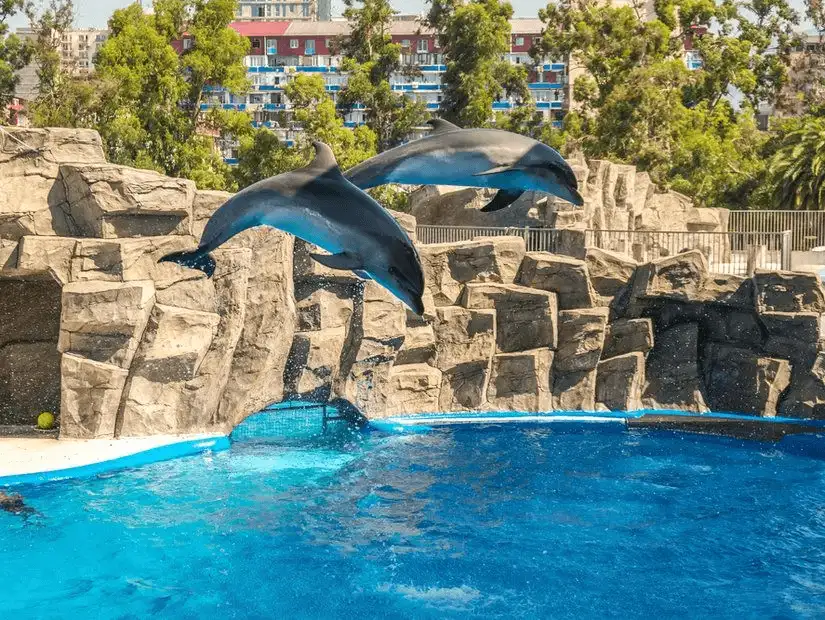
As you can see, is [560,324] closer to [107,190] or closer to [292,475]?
[292,475]

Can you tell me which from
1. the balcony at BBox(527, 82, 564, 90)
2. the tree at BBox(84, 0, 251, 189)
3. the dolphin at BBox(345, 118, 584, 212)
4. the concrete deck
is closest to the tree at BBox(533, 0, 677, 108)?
the tree at BBox(84, 0, 251, 189)

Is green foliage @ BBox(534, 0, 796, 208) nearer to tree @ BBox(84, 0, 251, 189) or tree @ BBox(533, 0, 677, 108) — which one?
tree @ BBox(533, 0, 677, 108)

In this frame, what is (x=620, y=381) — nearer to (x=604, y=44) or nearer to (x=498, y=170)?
(x=498, y=170)

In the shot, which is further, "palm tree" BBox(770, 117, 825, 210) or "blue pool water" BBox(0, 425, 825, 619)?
"palm tree" BBox(770, 117, 825, 210)

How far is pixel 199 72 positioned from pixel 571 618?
68.2 feet

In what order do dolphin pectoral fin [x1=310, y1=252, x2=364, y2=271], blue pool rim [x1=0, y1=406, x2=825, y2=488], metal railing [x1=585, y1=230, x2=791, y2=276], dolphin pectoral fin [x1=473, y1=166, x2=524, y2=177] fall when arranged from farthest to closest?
metal railing [x1=585, y1=230, x2=791, y2=276] → blue pool rim [x1=0, y1=406, x2=825, y2=488] → dolphin pectoral fin [x1=473, y1=166, x2=524, y2=177] → dolphin pectoral fin [x1=310, y1=252, x2=364, y2=271]

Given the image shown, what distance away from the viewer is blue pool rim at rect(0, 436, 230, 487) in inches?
405

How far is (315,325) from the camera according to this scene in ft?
41.3

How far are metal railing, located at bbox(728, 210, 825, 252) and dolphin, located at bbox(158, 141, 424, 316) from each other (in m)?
17.5

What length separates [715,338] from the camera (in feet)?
49.9

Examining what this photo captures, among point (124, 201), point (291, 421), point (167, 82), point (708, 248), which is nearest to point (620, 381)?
point (708, 248)

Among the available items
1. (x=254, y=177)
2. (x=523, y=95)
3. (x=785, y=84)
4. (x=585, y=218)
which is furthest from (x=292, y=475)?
(x=785, y=84)

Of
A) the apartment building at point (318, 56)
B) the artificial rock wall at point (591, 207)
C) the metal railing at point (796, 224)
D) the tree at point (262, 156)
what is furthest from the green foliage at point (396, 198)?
the apartment building at point (318, 56)

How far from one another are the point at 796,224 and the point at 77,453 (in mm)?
17637
